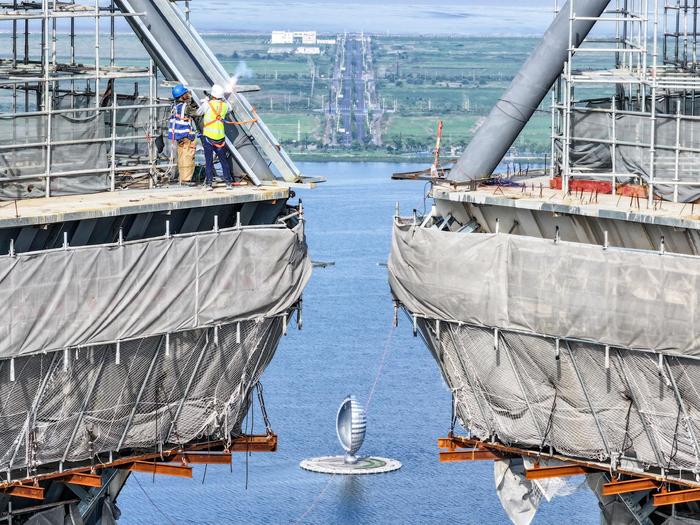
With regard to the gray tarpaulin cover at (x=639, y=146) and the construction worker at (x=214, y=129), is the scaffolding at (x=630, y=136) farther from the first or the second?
the construction worker at (x=214, y=129)

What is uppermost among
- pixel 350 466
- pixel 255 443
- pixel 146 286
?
pixel 146 286

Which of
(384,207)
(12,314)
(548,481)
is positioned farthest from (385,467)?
(384,207)

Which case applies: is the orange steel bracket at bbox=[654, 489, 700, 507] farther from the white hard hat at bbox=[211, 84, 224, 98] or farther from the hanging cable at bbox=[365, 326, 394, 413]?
the hanging cable at bbox=[365, 326, 394, 413]

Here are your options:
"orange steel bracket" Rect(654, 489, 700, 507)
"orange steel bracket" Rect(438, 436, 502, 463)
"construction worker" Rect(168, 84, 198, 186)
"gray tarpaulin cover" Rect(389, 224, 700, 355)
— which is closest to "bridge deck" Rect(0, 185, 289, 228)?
"construction worker" Rect(168, 84, 198, 186)

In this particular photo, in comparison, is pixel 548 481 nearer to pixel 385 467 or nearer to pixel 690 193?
pixel 690 193

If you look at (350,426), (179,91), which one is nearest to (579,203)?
(179,91)

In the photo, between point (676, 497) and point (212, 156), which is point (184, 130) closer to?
point (212, 156)
